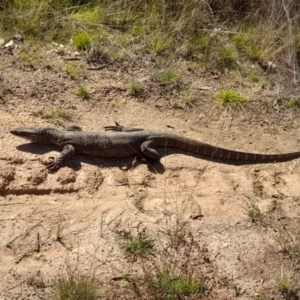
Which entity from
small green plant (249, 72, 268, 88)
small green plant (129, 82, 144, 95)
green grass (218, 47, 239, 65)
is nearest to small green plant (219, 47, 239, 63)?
green grass (218, 47, 239, 65)

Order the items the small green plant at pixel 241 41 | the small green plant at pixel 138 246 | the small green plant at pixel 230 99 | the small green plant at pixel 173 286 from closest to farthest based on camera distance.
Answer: the small green plant at pixel 173 286, the small green plant at pixel 138 246, the small green plant at pixel 230 99, the small green plant at pixel 241 41

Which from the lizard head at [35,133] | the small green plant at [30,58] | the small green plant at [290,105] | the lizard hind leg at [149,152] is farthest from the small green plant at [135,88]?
the small green plant at [290,105]

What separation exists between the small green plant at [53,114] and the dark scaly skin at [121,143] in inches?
16.2

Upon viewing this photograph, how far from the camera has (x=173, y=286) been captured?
5277mm

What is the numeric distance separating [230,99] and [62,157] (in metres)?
3.02

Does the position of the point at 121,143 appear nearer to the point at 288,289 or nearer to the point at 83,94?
the point at 83,94

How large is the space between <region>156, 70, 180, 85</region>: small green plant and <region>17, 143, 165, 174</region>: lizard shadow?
176 centimetres

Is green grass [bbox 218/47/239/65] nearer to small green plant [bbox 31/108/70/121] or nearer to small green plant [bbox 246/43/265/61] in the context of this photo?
small green plant [bbox 246/43/265/61]

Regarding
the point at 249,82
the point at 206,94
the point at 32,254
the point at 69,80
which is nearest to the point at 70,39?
the point at 69,80

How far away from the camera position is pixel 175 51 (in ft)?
29.5

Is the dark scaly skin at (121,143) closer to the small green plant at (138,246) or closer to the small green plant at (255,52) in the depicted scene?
the small green plant at (138,246)

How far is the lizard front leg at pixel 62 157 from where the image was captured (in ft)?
21.5

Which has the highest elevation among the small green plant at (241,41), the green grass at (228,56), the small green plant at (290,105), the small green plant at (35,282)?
the small green plant at (241,41)

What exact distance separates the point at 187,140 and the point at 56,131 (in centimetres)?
177
